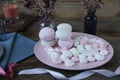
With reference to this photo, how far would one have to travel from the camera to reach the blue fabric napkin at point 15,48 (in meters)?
0.85

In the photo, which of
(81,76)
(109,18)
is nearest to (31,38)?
(81,76)

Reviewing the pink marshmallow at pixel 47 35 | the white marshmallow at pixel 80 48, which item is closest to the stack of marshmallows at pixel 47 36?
the pink marshmallow at pixel 47 35

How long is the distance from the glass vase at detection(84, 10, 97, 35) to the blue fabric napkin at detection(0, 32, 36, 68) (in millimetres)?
246

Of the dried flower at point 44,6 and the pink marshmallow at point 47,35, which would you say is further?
the dried flower at point 44,6

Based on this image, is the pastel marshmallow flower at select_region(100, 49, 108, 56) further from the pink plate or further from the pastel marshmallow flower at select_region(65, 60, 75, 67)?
the pastel marshmallow flower at select_region(65, 60, 75, 67)

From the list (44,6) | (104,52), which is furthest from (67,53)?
(44,6)

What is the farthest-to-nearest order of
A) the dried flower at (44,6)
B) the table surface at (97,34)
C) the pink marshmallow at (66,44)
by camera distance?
the dried flower at (44,6)
the pink marshmallow at (66,44)
the table surface at (97,34)

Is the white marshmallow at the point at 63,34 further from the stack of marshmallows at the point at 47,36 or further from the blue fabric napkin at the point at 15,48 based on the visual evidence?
the blue fabric napkin at the point at 15,48

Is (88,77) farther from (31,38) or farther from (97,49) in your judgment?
(31,38)

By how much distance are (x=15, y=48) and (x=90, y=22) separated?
0.34 meters

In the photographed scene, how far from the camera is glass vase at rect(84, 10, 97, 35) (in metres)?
0.99

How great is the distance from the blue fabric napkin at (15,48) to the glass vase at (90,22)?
25 centimetres

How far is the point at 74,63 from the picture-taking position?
2.61ft

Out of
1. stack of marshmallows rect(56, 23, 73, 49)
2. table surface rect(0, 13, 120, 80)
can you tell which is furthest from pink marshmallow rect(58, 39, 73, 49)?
table surface rect(0, 13, 120, 80)
